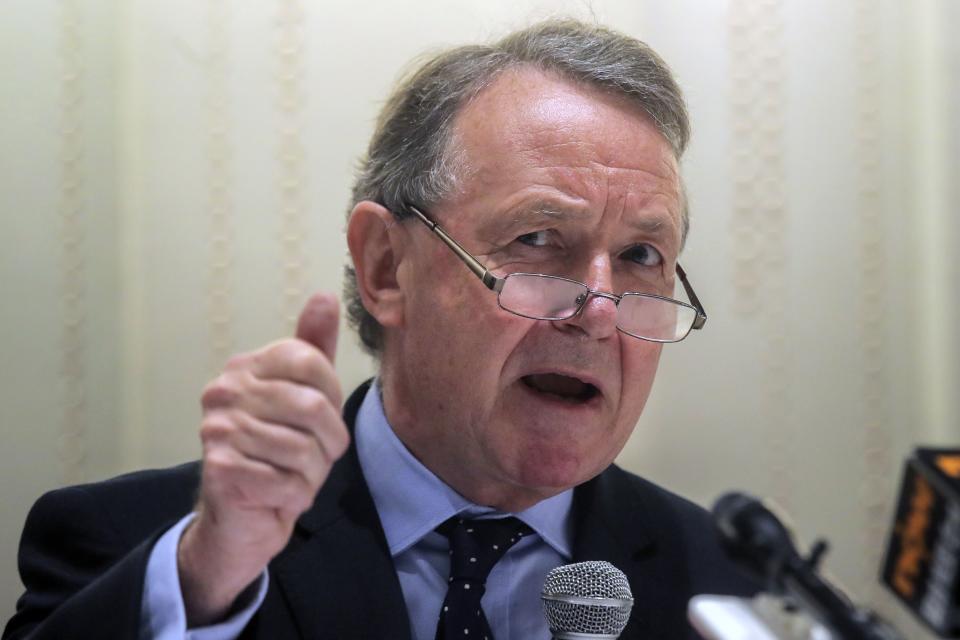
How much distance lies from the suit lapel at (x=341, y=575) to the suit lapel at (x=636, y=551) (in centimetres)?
38

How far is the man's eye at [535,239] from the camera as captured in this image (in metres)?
1.78

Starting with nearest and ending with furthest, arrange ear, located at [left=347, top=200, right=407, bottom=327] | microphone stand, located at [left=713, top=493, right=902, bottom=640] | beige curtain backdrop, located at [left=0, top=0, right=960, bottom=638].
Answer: microphone stand, located at [left=713, top=493, right=902, bottom=640]
ear, located at [left=347, top=200, right=407, bottom=327]
beige curtain backdrop, located at [left=0, top=0, right=960, bottom=638]

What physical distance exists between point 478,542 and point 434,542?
0.27 feet

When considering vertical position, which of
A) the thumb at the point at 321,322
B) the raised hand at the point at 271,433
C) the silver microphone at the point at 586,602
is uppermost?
the thumb at the point at 321,322

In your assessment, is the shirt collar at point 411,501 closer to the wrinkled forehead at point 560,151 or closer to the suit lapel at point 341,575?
the suit lapel at point 341,575

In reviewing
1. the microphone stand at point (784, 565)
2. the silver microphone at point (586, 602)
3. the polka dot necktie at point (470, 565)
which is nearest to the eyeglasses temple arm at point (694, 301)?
the polka dot necktie at point (470, 565)

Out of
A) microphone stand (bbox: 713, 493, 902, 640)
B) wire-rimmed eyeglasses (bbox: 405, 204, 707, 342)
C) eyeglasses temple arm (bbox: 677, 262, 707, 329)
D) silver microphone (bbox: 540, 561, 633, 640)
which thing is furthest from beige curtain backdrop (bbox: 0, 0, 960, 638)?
microphone stand (bbox: 713, 493, 902, 640)

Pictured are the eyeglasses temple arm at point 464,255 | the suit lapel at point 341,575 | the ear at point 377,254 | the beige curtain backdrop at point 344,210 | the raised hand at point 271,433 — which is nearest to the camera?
the raised hand at point 271,433

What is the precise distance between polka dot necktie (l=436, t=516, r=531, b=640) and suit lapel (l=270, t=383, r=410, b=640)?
8cm

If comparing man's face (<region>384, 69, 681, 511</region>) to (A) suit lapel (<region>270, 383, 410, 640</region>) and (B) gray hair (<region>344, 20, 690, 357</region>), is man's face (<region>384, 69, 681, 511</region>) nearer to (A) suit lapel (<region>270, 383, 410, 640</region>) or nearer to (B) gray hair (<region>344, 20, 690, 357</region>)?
(B) gray hair (<region>344, 20, 690, 357</region>)

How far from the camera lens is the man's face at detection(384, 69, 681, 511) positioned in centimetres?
172

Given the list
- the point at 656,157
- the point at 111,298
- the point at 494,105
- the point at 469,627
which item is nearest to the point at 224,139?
the point at 111,298

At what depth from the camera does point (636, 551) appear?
76.3 inches

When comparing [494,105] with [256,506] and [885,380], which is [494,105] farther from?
[885,380]
